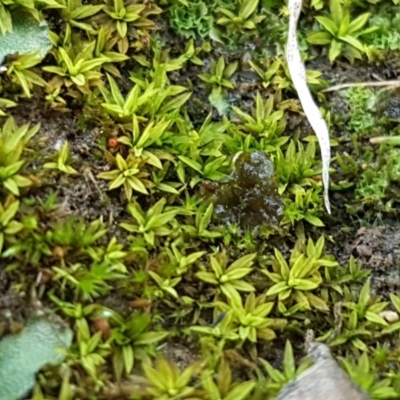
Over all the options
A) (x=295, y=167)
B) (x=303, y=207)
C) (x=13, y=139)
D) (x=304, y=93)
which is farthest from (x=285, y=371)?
(x=13, y=139)

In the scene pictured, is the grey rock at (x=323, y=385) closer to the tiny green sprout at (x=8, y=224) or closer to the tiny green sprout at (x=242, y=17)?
the tiny green sprout at (x=8, y=224)

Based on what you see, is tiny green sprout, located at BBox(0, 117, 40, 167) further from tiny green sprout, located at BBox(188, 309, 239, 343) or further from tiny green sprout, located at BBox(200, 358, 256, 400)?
tiny green sprout, located at BBox(200, 358, 256, 400)

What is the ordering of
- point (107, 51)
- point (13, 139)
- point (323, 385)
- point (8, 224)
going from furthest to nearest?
point (107, 51) → point (13, 139) → point (8, 224) → point (323, 385)

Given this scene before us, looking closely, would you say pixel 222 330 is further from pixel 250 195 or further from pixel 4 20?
pixel 4 20

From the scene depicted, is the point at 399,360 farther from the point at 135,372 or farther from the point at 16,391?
the point at 16,391

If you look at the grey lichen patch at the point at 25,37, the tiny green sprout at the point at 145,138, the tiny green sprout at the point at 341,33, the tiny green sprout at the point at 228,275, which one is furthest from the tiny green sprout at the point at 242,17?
the tiny green sprout at the point at 228,275

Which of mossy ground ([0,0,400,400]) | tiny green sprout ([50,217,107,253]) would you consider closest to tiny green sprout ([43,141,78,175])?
mossy ground ([0,0,400,400])
